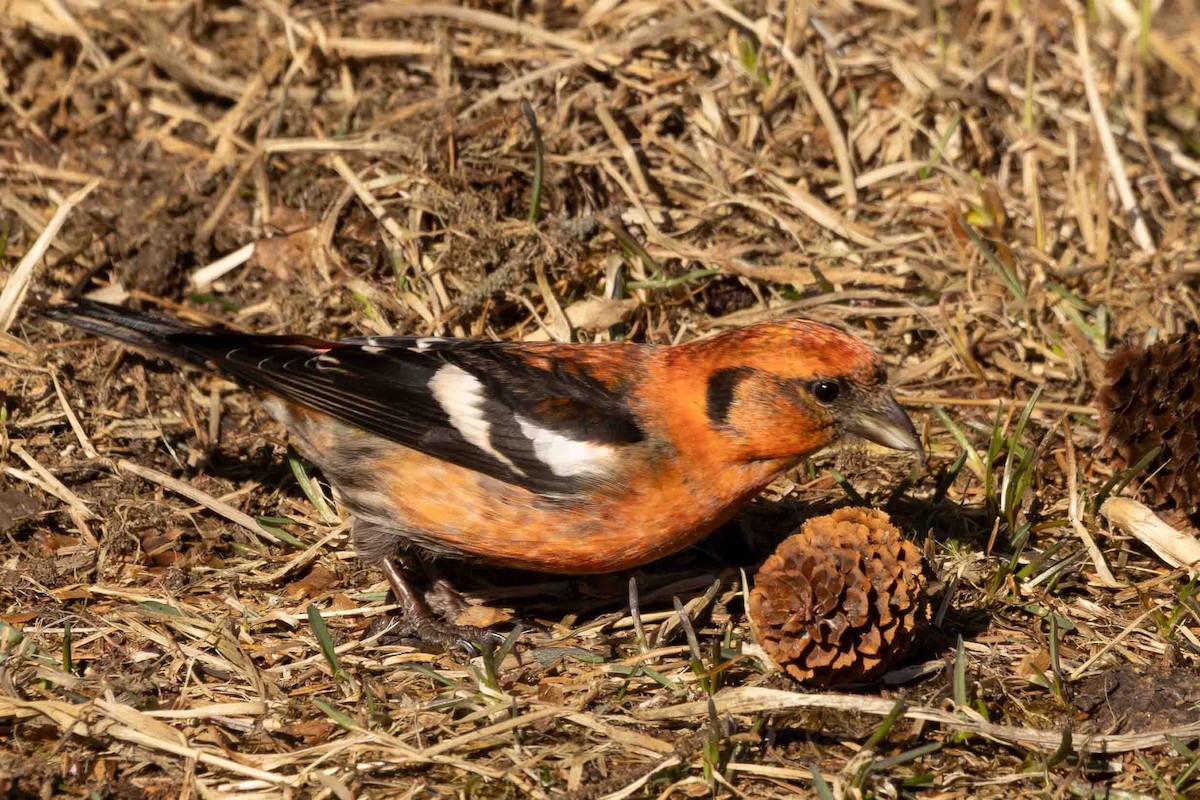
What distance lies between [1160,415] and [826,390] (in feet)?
4.85

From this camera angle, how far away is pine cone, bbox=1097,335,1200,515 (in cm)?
484

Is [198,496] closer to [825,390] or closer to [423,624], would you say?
[423,624]

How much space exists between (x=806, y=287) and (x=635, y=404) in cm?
171

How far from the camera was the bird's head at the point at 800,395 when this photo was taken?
4.36 metres

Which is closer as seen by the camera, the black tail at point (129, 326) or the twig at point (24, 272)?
the black tail at point (129, 326)

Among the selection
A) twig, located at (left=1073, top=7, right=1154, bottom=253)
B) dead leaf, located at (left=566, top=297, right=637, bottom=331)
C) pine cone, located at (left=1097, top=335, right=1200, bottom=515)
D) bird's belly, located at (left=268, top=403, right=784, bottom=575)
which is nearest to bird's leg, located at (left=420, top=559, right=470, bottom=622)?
bird's belly, located at (left=268, top=403, right=784, bottom=575)

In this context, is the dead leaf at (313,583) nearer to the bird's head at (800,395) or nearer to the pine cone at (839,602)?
the bird's head at (800,395)

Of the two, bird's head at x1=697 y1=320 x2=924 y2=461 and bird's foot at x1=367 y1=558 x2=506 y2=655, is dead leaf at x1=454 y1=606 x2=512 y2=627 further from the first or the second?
bird's head at x1=697 y1=320 x2=924 y2=461

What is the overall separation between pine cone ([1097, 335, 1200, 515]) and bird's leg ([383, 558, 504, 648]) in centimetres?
253

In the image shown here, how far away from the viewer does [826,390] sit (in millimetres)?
4371

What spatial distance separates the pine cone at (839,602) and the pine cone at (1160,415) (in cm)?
138

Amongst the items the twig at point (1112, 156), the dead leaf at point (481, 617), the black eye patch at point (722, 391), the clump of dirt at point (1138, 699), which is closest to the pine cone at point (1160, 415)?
the clump of dirt at point (1138, 699)

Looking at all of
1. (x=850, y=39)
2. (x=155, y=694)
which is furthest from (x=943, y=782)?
(x=850, y=39)

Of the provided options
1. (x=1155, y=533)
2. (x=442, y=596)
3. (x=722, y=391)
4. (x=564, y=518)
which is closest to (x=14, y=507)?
(x=442, y=596)
